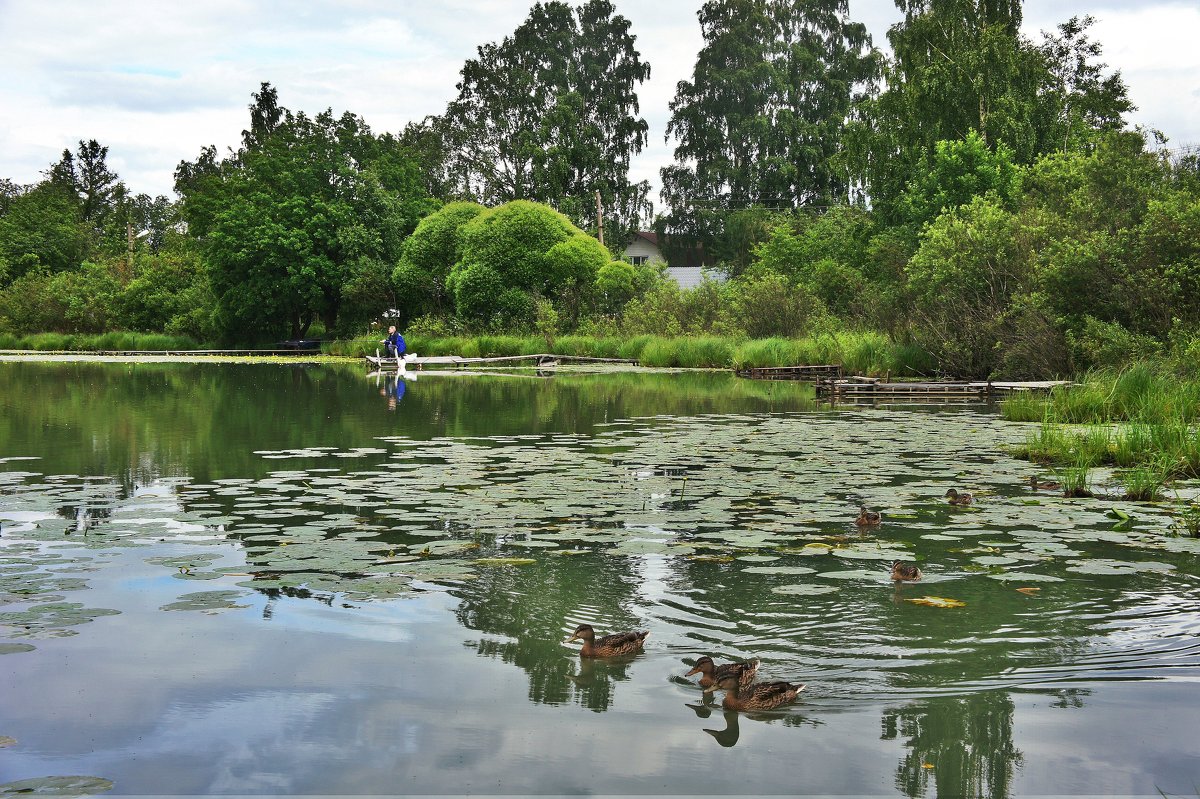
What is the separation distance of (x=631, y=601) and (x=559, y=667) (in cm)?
112

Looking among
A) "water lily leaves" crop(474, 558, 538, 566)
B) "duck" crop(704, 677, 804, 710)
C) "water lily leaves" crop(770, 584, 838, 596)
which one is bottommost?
"duck" crop(704, 677, 804, 710)

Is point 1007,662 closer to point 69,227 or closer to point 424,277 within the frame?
point 424,277

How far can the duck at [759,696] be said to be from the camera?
440cm

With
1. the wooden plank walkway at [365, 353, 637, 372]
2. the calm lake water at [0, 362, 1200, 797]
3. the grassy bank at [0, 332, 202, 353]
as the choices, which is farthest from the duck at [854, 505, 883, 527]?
the grassy bank at [0, 332, 202, 353]

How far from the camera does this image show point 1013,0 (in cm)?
3831

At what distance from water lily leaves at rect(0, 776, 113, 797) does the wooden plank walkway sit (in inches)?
1232

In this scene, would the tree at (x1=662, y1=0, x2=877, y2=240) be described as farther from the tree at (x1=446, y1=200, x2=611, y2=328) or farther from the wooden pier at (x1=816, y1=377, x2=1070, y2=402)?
the wooden pier at (x1=816, y1=377, x2=1070, y2=402)

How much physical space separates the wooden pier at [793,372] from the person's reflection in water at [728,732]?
22410 mm

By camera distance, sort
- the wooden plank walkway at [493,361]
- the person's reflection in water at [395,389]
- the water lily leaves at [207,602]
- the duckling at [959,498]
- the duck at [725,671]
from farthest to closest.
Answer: the wooden plank walkway at [493,361], the person's reflection in water at [395,389], the duckling at [959,498], the water lily leaves at [207,602], the duck at [725,671]

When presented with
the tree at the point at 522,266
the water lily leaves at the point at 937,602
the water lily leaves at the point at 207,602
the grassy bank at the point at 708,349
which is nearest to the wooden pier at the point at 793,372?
the grassy bank at the point at 708,349

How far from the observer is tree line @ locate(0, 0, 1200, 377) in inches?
840

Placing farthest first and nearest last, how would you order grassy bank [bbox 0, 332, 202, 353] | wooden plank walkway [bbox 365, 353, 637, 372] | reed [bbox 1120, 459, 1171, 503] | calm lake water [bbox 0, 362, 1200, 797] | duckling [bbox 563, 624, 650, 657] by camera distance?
grassy bank [bbox 0, 332, 202, 353], wooden plank walkway [bbox 365, 353, 637, 372], reed [bbox 1120, 459, 1171, 503], duckling [bbox 563, 624, 650, 657], calm lake water [bbox 0, 362, 1200, 797]

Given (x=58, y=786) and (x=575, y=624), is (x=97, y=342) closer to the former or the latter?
(x=575, y=624)

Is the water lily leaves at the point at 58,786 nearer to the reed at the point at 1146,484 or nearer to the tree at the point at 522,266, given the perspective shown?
the reed at the point at 1146,484
